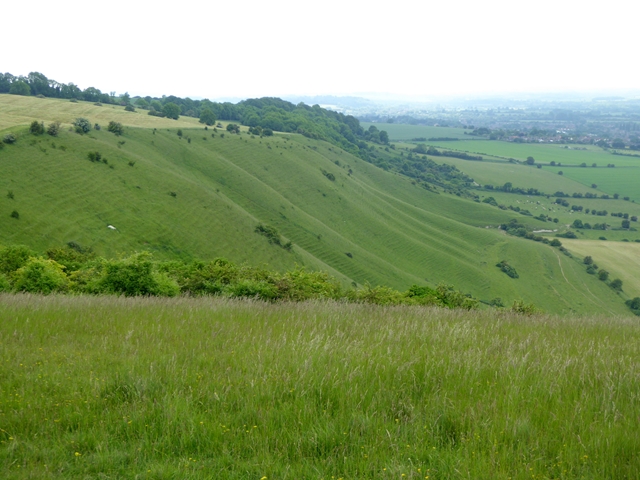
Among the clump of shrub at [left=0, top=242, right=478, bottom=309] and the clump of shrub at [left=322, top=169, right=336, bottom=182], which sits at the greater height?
the clump of shrub at [left=0, top=242, right=478, bottom=309]

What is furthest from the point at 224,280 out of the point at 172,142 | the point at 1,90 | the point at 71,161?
the point at 1,90

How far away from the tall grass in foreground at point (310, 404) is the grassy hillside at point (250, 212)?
4552 cm

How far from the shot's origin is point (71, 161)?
6188 cm

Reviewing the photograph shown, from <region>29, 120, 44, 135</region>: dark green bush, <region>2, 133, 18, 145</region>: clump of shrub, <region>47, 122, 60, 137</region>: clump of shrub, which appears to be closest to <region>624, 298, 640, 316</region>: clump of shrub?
<region>47, 122, 60, 137</region>: clump of shrub

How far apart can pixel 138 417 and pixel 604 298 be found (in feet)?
341

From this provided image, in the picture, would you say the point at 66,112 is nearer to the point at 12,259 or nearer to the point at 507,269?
the point at 12,259

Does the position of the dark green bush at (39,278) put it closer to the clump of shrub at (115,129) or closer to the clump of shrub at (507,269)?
the clump of shrub at (115,129)

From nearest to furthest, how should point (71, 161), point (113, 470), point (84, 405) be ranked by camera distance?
point (113, 470), point (84, 405), point (71, 161)

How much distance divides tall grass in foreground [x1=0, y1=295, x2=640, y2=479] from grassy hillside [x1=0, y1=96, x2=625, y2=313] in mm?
45515

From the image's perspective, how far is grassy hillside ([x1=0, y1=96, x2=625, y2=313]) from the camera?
54.3 metres

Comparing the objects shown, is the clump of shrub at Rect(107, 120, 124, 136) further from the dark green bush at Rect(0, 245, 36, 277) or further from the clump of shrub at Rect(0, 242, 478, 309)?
the clump of shrub at Rect(0, 242, 478, 309)

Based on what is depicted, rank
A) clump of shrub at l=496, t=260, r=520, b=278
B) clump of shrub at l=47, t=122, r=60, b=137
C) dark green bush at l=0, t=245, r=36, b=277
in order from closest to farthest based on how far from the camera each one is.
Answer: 1. dark green bush at l=0, t=245, r=36, b=277
2. clump of shrub at l=47, t=122, r=60, b=137
3. clump of shrub at l=496, t=260, r=520, b=278

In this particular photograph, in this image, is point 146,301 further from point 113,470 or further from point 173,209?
point 173,209

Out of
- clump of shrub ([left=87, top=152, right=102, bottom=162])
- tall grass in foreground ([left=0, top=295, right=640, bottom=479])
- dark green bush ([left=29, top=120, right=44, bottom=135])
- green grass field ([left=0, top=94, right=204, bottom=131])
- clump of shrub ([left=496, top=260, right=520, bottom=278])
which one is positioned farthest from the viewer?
green grass field ([left=0, top=94, right=204, bottom=131])
